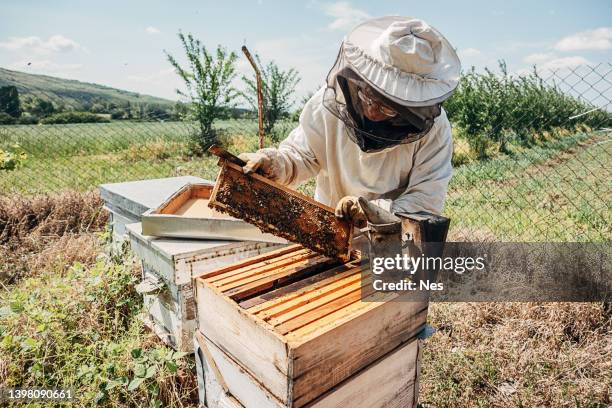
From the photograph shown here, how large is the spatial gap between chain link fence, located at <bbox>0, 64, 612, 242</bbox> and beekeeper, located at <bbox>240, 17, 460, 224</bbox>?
2.18 meters

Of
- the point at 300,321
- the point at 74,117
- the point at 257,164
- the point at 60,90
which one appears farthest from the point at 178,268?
the point at 60,90

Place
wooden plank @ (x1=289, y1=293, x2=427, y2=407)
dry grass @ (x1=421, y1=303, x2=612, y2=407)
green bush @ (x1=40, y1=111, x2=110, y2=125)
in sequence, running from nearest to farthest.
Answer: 1. wooden plank @ (x1=289, y1=293, x2=427, y2=407)
2. dry grass @ (x1=421, y1=303, x2=612, y2=407)
3. green bush @ (x1=40, y1=111, x2=110, y2=125)

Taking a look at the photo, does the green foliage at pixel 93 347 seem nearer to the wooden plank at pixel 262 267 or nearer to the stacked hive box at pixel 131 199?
the stacked hive box at pixel 131 199

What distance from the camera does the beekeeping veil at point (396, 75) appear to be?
167cm

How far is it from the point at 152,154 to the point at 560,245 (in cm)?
1170

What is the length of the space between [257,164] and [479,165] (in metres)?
11.5

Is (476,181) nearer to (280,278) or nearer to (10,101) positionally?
(280,278)

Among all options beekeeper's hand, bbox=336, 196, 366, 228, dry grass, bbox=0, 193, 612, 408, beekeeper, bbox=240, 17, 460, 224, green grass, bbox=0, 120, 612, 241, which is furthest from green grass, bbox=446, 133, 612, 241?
beekeeper's hand, bbox=336, 196, 366, 228

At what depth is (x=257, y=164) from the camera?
78.8 inches

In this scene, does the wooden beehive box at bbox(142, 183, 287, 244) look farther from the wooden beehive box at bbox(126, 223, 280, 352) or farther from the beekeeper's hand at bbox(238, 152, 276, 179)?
the beekeeper's hand at bbox(238, 152, 276, 179)

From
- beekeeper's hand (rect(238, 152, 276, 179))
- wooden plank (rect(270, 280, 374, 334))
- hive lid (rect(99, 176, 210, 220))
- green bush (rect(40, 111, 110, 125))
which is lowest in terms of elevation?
wooden plank (rect(270, 280, 374, 334))

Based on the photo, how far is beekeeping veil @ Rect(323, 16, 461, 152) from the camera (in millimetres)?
1674

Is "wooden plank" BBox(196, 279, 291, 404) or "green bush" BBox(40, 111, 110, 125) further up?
"green bush" BBox(40, 111, 110, 125)

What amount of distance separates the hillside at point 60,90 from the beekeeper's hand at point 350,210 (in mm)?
19909
